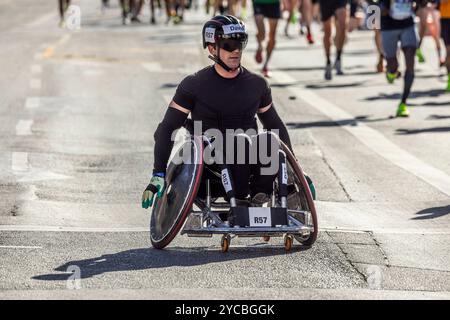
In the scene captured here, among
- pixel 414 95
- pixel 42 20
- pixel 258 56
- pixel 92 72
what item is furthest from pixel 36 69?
pixel 42 20

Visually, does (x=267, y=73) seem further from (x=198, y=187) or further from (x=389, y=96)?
(x=198, y=187)

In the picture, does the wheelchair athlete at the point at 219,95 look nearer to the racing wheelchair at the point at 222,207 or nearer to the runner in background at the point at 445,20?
the racing wheelchair at the point at 222,207

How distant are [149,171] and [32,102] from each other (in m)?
6.63

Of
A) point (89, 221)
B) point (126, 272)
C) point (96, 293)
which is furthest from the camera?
point (89, 221)

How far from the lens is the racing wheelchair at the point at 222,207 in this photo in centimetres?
897

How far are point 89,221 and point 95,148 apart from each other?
4.43 m

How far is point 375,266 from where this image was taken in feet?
28.3

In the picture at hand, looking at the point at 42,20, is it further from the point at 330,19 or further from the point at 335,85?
the point at 335,85

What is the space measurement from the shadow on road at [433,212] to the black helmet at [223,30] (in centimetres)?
226

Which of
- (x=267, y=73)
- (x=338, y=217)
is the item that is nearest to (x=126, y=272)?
(x=338, y=217)

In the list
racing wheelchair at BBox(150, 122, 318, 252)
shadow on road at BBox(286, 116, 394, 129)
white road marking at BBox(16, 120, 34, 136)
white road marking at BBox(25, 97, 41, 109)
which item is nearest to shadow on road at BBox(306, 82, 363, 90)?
shadow on road at BBox(286, 116, 394, 129)

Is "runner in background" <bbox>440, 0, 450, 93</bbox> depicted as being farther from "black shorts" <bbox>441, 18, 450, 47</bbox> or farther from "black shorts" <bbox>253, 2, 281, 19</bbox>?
"black shorts" <bbox>253, 2, 281, 19</bbox>
